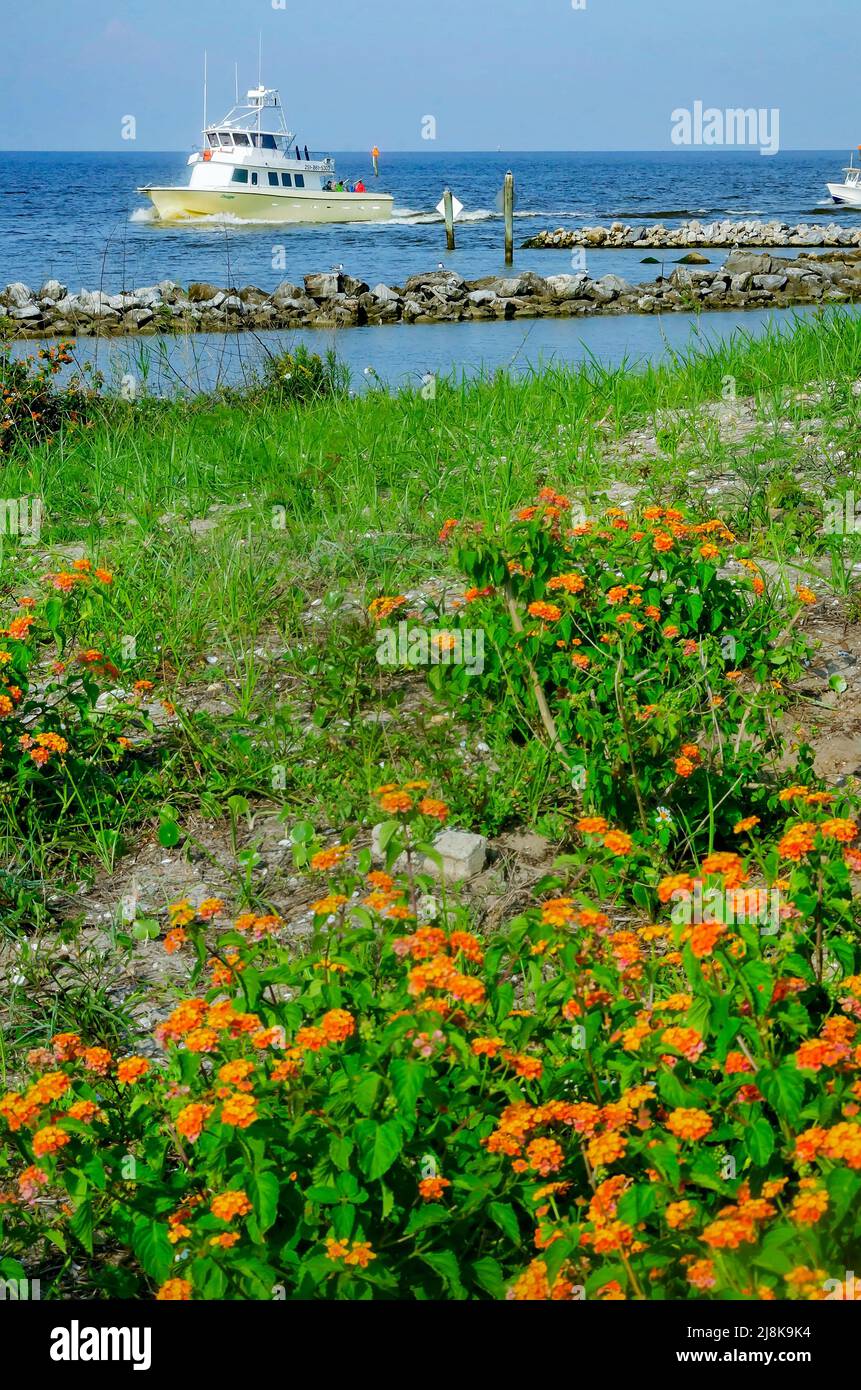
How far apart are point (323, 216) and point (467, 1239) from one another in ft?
148

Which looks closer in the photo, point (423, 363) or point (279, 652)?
point (279, 652)

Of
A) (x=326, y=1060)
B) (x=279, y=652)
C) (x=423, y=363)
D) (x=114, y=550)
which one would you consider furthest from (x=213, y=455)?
(x=423, y=363)

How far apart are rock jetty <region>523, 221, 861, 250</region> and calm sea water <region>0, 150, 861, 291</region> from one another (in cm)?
205

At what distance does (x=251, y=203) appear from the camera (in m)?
40.4

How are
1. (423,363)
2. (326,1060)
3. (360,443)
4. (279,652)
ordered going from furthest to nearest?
(423,363)
(360,443)
(279,652)
(326,1060)

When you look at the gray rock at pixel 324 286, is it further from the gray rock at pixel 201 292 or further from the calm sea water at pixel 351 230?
the gray rock at pixel 201 292

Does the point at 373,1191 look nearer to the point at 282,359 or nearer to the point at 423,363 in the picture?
the point at 282,359

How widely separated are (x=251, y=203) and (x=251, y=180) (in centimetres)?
73

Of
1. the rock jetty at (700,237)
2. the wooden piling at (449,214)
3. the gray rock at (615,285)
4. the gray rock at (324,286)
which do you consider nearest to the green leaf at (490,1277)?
the gray rock at (324,286)

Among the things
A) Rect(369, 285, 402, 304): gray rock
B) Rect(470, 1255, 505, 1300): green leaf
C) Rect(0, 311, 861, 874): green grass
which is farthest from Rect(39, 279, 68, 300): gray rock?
Rect(470, 1255, 505, 1300): green leaf

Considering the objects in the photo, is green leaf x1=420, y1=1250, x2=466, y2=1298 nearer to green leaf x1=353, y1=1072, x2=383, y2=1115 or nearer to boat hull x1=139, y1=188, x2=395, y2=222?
green leaf x1=353, y1=1072, x2=383, y2=1115

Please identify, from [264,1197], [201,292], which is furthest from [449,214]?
[264,1197]

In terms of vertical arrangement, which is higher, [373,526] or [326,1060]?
[373,526]

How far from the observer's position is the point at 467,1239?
188cm
